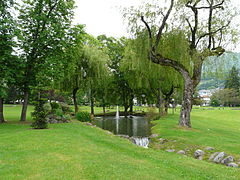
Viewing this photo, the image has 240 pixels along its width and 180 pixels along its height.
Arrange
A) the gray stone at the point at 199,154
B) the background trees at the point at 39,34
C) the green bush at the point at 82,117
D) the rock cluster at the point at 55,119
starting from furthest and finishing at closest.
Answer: the green bush at the point at 82,117 < the rock cluster at the point at 55,119 < the background trees at the point at 39,34 < the gray stone at the point at 199,154

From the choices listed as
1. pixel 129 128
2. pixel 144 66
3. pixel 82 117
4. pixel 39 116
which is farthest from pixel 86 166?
pixel 82 117

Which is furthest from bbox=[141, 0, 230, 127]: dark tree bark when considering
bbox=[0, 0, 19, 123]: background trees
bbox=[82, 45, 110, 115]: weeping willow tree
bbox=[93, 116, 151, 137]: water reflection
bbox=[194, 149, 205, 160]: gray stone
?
bbox=[82, 45, 110, 115]: weeping willow tree

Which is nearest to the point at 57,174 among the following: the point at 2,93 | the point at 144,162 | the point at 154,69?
the point at 144,162

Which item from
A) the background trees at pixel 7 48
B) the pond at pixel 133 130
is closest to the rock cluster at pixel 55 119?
the pond at pixel 133 130

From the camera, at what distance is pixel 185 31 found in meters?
15.7

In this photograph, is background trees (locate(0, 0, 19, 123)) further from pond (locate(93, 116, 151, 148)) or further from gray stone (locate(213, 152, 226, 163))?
gray stone (locate(213, 152, 226, 163))

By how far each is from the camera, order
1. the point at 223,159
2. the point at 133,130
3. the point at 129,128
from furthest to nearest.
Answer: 1. the point at 129,128
2. the point at 133,130
3. the point at 223,159

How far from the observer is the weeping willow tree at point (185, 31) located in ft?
46.8

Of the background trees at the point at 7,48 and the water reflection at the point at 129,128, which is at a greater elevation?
the background trees at the point at 7,48

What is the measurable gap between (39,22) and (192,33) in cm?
1219

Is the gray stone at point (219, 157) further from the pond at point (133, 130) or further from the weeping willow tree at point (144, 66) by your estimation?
the weeping willow tree at point (144, 66)

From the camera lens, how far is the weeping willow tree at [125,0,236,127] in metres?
14.3

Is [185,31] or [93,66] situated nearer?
[185,31]

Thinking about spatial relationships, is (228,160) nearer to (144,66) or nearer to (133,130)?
(133,130)
